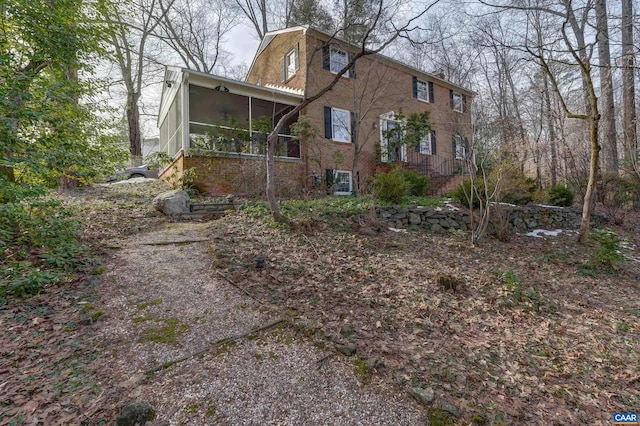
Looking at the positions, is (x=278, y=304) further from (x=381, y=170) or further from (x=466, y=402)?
(x=381, y=170)

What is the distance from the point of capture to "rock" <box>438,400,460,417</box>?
6.97 feet

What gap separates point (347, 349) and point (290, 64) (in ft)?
41.0

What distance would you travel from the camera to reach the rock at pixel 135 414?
73.1 inches

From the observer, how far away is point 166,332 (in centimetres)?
284

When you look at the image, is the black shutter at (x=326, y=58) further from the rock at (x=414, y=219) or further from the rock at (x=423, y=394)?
the rock at (x=423, y=394)

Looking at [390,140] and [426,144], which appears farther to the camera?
[426,144]

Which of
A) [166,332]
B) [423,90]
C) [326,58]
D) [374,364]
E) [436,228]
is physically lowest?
[374,364]

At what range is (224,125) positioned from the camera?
31.3 ft

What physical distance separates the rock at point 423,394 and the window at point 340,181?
8.74 meters

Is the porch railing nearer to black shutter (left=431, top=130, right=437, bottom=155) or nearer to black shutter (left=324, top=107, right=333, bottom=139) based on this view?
black shutter (left=324, top=107, right=333, bottom=139)

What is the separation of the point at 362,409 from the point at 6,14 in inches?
242

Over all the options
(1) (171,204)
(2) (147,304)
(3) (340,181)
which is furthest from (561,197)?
(2) (147,304)

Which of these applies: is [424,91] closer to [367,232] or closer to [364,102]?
[364,102]

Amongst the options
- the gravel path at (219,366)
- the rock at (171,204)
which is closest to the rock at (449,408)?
the gravel path at (219,366)
